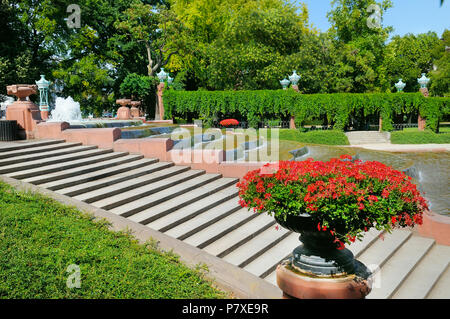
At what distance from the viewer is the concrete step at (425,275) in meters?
5.86

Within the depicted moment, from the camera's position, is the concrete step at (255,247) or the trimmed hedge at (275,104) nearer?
the concrete step at (255,247)

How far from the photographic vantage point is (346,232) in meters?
4.06

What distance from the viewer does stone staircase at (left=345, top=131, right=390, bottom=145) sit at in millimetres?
29500

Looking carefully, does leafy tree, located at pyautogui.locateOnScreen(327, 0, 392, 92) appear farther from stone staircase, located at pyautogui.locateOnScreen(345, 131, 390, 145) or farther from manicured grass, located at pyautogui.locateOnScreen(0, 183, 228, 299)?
manicured grass, located at pyautogui.locateOnScreen(0, 183, 228, 299)

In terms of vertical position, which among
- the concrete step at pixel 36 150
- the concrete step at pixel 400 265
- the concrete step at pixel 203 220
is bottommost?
the concrete step at pixel 400 265

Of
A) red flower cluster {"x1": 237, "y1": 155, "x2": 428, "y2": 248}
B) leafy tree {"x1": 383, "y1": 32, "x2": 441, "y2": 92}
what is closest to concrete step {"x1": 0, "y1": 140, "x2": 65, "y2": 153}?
red flower cluster {"x1": 237, "y1": 155, "x2": 428, "y2": 248}

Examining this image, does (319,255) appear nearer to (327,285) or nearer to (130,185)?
(327,285)

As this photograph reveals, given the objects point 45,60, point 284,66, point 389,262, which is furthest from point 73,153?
point 45,60

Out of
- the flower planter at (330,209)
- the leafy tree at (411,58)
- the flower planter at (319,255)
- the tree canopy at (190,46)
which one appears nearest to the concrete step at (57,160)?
the flower planter at (330,209)

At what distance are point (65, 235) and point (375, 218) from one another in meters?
4.51

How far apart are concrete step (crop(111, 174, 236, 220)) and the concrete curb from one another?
0.83m

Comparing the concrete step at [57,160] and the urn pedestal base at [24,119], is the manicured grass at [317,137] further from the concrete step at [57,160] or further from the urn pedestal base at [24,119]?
the urn pedestal base at [24,119]

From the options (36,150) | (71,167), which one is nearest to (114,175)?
(71,167)
